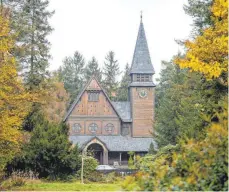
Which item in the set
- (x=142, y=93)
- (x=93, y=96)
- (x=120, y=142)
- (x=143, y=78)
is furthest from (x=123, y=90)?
(x=120, y=142)

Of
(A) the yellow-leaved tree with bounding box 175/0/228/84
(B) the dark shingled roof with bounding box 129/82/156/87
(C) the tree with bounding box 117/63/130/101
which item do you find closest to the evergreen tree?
(A) the yellow-leaved tree with bounding box 175/0/228/84

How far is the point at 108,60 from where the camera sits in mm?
79688

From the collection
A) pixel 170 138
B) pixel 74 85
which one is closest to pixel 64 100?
pixel 74 85

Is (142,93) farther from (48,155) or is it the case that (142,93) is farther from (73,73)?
(73,73)

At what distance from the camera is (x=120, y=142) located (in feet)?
153

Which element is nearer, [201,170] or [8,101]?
[201,170]

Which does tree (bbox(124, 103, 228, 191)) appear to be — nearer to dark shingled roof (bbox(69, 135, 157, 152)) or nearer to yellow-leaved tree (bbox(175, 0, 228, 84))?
yellow-leaved tree (bbox(175, 0, 228, 84))

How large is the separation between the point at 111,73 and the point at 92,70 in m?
5.80

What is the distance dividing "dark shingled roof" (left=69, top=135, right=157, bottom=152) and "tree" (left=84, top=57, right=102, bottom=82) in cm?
3519

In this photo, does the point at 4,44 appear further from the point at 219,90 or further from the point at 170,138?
the point at 170,138

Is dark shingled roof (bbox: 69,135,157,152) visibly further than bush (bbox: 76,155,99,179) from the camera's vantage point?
Yes

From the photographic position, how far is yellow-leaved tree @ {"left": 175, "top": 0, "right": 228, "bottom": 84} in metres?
9.47

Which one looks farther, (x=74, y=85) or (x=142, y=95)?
(x=74, y=85)

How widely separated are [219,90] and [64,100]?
2099 inches
